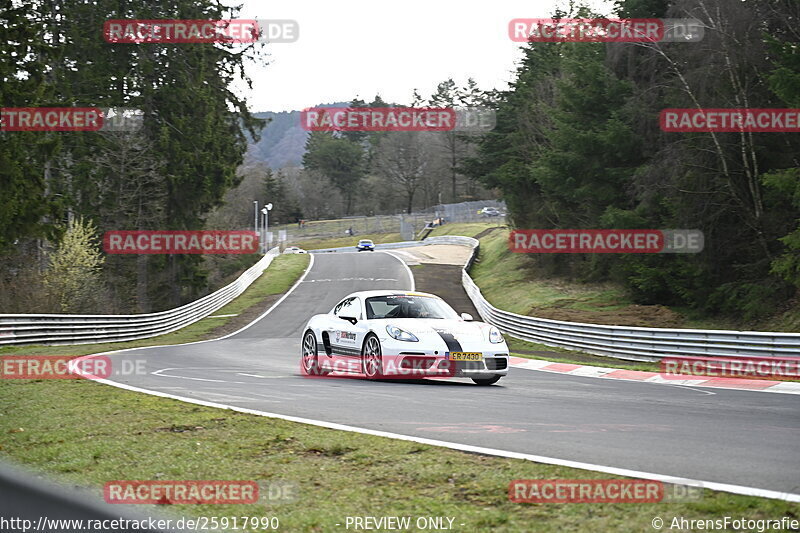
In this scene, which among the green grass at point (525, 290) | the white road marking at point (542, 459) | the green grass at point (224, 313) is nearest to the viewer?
the white road marking at point (542, 459)

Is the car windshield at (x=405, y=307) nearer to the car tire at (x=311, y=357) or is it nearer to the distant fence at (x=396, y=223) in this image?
the car tire at (x=311, y=357)

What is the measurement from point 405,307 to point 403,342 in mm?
1402

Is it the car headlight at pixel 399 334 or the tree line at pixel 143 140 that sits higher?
the tree line at pixel 143 140

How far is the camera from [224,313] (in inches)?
1813

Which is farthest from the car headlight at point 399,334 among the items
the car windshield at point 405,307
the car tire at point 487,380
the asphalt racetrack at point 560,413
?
the car tire at point 487,380

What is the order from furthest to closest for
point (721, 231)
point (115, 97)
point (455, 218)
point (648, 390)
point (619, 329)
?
point (455, 218), point (115, 97), point (721, 231), point (619, 329), point (648, 390)

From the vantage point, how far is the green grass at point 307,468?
467 cm

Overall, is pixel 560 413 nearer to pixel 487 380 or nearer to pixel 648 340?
pixel 487 380

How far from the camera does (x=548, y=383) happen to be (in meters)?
14.2

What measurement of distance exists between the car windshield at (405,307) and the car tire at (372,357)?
65 centimetres

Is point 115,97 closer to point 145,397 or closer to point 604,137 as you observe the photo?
point 604,137

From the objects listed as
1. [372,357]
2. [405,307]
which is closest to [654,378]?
[405,307]

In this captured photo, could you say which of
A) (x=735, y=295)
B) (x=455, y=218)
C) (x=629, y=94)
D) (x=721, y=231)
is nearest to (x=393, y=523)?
(x=735, y=295)

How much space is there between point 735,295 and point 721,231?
2927 millimetres
